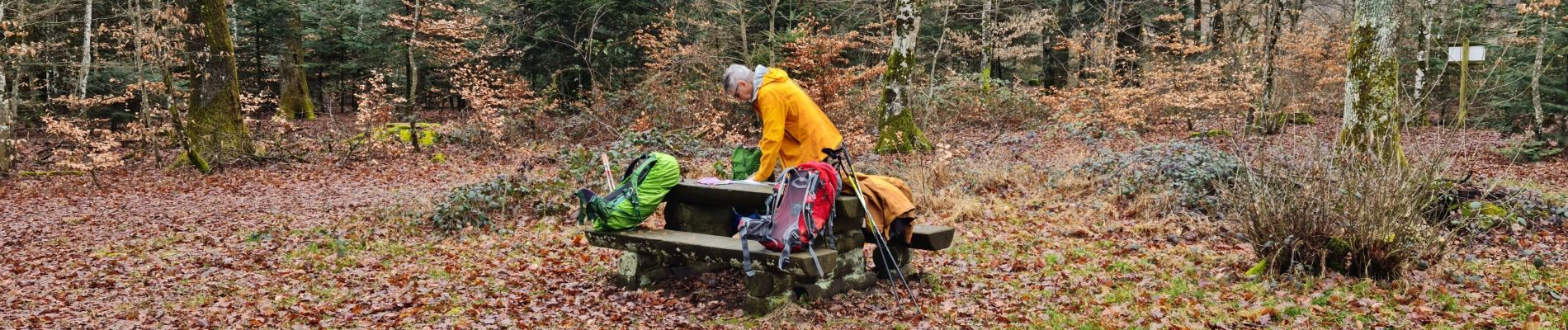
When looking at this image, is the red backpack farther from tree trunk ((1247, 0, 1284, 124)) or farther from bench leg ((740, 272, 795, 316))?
tree trunk ((1247, 0, 1284, 124))

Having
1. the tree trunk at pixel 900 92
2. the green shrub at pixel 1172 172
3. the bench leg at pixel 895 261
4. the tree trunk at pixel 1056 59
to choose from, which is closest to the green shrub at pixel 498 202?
A: the bench leg at pixel 895 261

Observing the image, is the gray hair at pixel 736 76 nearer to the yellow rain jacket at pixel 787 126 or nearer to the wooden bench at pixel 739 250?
the yellow rain jacket at pixel 787 126

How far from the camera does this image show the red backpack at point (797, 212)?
199 inches

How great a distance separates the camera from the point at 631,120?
1817 centimetres

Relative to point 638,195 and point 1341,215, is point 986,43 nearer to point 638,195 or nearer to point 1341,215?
point 1341,215

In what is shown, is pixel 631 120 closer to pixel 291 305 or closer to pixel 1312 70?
pixel 291 305

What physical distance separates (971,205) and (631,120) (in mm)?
10374

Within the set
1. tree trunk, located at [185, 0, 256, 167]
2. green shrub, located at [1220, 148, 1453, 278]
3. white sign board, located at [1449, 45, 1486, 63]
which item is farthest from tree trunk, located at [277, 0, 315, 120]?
white sign board, located at [1449, 45, 1486, 63]

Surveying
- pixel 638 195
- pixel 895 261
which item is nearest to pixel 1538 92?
pixel 895 261

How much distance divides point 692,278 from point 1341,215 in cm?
429

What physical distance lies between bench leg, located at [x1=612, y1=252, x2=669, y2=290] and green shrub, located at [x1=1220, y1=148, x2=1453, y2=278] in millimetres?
3961

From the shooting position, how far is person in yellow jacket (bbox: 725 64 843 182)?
5.66 m

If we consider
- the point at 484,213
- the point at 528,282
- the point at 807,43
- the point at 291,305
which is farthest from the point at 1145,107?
the point at 291,305

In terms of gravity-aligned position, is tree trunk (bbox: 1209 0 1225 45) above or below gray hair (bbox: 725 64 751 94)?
above
